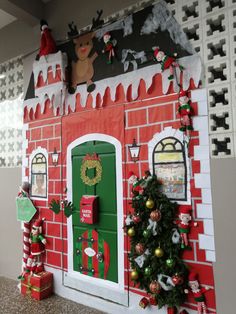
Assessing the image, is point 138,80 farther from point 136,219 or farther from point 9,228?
point 9,228

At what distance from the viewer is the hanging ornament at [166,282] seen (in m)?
1.52

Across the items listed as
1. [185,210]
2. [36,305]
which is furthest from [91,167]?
[36,305]

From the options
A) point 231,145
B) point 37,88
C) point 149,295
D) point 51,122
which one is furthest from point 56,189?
point 231,145

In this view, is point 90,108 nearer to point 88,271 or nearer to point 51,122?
point 51,122

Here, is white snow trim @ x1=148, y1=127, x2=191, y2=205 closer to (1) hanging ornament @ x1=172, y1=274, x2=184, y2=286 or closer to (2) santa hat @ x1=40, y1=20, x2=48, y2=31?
(1) hanging ornament @ x1=172, y1=274, x2=184, y2=286

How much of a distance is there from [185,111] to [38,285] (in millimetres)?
1607

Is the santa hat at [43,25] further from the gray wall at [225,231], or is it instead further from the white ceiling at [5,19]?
the gray wall at [225,231]

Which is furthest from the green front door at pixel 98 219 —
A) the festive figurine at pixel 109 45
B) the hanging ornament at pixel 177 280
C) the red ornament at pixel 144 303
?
the festive figurine at pixel 109 45

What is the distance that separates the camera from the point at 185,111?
1.54 meters

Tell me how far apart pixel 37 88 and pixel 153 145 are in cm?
111

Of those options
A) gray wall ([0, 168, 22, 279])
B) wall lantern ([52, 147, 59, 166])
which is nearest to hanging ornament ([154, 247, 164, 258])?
wall lantern ([52, 147, 59, 166])

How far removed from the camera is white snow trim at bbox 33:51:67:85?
2057 millimetres

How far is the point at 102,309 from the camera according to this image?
6.05 feet

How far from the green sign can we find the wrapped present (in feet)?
1.44
